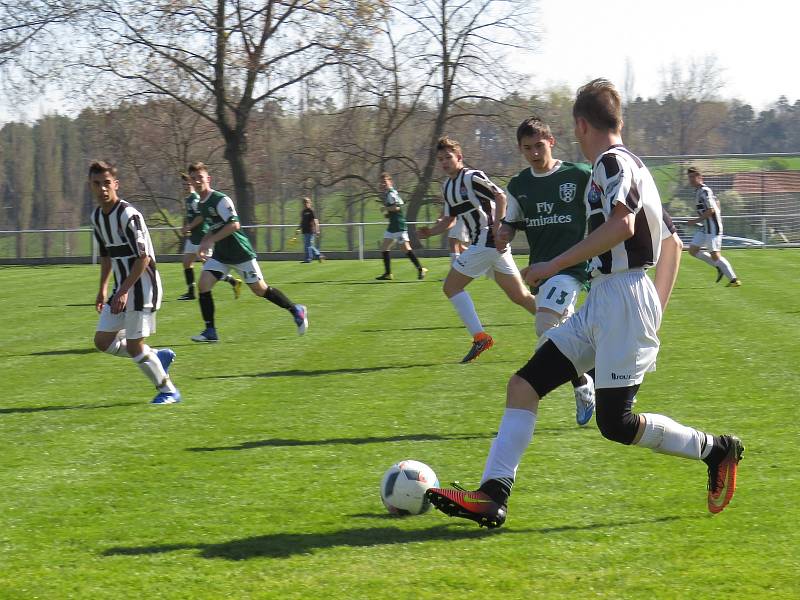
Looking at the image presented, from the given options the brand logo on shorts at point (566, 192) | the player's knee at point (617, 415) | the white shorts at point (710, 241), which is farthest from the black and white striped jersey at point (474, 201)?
the white shorts at point (710, 241)

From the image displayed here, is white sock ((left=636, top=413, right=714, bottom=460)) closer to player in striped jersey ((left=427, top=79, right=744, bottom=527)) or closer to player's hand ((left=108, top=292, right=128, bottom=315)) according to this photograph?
player in striped jersey ((left=427, top=79, right=744, bottom=527))

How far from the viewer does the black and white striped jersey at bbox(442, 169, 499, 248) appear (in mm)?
10453

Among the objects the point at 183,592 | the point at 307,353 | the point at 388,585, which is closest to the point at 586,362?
the point at 388,585

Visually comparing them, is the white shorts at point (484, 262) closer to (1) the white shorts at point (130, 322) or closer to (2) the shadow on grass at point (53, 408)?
(1) the white shorts at point (130, 322)

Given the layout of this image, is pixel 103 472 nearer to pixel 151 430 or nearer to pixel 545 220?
pixel 151 430

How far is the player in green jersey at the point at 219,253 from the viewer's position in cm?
1246

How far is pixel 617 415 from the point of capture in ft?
15.4

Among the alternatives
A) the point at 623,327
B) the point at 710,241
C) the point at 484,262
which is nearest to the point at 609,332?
the point at 623,327

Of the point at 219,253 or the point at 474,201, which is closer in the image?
the point at 474,201

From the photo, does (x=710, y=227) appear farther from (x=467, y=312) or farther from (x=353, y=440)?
(x=353, y=440)

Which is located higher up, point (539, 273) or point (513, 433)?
point (539, 273)

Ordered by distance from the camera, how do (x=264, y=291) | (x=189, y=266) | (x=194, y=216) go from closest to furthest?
(x=264, y=291), (x=189, y=266), (x=194, y=216)

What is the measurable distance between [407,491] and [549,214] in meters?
2.80

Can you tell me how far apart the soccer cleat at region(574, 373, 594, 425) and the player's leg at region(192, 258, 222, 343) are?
6466 mm
